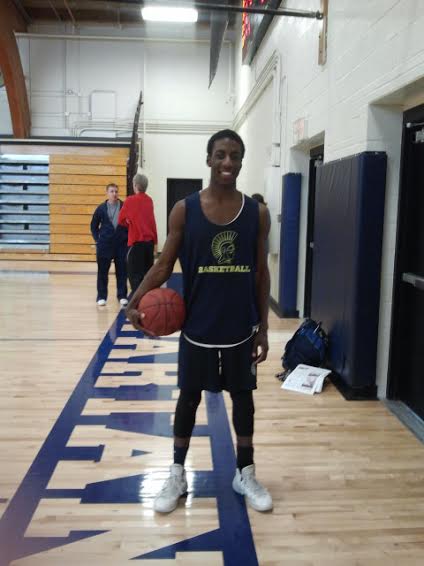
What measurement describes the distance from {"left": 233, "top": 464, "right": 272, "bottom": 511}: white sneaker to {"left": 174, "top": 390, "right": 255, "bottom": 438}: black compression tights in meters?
0.18

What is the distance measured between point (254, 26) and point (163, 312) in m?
6.60

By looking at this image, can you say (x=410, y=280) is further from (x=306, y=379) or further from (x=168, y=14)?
(x=168, y=14)

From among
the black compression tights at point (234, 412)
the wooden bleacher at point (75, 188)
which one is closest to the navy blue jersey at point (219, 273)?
the black compression tights at point (234, 412)

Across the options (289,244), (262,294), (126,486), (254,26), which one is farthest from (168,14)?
(126,486)

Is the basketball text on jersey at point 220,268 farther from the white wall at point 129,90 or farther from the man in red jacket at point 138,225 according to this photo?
the white wall at point 129,90

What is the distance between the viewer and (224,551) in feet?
6.48

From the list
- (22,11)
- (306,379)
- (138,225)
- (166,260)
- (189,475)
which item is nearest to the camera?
(166,260)

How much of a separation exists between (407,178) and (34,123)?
11.1 m

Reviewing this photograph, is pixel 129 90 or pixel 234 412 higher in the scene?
pixel 129 90

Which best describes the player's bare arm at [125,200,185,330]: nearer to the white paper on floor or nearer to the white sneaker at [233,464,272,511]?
the white sneaker at [233,464,272,511]

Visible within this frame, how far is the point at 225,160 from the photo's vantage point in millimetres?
2057

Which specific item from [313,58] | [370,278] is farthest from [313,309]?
[313,58]

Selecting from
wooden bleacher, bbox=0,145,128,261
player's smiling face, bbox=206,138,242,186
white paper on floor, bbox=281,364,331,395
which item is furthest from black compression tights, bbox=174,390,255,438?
wooden bleacher, bbox=0,145,128,261

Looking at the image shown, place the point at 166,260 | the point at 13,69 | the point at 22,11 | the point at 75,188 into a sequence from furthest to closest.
Answer: the point at 22,11, the point at 75,188, the point at 13,69, the point at 166,260
